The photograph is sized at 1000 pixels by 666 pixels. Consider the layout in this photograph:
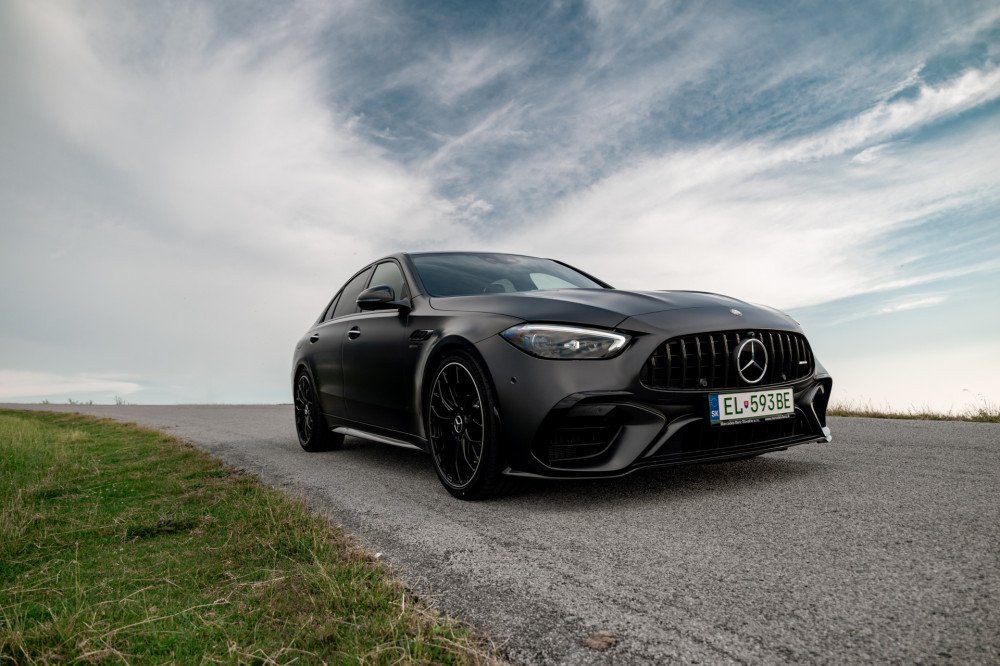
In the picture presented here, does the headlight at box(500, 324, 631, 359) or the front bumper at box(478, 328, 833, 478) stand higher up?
the headlight at box(500, 324, 631, 359)

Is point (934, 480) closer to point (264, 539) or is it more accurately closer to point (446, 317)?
point (446, 317)

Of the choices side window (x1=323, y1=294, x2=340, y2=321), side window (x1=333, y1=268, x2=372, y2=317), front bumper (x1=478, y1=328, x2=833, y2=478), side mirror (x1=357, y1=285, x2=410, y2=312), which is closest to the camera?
front bumper (x1=478, y1=328, x2=833, y2=478)

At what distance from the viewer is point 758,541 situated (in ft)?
8.43

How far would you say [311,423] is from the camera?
6027 mm

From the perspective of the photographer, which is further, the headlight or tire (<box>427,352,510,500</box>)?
tire (<box>427,352,510,500</box>)

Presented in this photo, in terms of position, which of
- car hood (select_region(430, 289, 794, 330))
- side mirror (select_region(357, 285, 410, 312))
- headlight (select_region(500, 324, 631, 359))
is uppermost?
side mirror (select_region(357, 285, 410, 312))

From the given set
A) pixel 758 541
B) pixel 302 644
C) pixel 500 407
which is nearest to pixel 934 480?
pixel 758 541

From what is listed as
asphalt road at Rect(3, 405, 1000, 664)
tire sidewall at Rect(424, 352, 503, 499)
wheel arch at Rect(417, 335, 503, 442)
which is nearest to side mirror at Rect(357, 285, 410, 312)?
wheel arch at Rect(417, 335, 503, 442)

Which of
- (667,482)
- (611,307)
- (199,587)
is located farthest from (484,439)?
(199,587)

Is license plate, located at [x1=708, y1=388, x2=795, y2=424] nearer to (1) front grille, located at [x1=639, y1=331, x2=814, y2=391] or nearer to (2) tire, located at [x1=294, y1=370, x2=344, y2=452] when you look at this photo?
(1) front grille, located at [x1=639, y1=331, x2=814, y2=391]

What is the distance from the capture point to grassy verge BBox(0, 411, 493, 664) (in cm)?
178

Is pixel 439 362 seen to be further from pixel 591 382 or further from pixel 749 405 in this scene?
pixel 749 405

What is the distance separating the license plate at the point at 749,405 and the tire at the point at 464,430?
1.06 meters

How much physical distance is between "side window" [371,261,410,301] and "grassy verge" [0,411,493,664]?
1.56 metres
